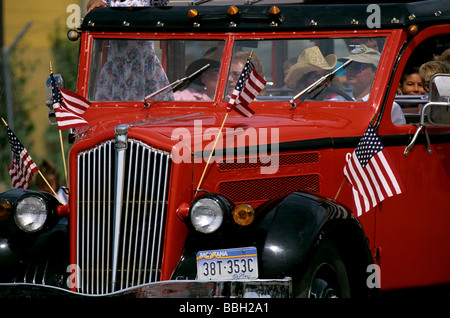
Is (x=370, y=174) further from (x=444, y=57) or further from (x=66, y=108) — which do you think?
(x=66, y=108)

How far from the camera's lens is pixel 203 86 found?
595 cm

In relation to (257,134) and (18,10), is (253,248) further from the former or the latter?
(18,10)

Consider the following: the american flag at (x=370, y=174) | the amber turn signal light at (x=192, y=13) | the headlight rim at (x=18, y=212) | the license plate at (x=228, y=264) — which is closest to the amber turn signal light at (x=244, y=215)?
the license plate at (x=228, y=264)

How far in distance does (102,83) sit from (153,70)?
0.38 m

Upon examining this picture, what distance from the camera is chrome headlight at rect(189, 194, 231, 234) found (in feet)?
14.9

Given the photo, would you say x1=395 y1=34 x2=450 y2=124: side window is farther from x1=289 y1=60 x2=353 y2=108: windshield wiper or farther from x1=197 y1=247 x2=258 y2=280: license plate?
x1=197 y1=247 x2=258 y2=280: license plate

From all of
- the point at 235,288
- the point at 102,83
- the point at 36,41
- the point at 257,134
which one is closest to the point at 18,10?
the point at 36,41

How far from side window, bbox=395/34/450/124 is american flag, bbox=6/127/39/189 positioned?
2.52 meters

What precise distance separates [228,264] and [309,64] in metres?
1.85

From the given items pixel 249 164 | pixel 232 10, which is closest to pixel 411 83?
pixel 232 10

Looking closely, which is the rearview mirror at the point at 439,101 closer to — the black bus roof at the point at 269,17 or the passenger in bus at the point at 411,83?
the black bus roof at the point at 269,17

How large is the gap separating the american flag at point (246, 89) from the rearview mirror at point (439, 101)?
3.35 ft

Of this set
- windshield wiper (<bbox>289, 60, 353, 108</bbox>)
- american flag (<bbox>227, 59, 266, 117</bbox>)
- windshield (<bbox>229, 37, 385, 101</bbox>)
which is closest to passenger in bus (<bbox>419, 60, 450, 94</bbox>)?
windshield (<bbox>229, 37, 385, 101</bbox>)
